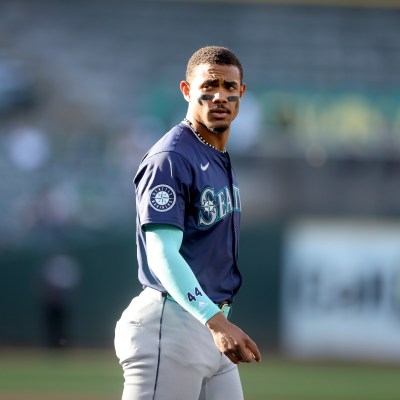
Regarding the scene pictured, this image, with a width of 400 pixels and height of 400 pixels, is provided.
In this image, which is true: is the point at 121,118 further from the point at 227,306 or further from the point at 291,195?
the point at 227,306

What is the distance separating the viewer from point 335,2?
20.3 metres

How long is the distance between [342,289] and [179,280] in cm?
1390

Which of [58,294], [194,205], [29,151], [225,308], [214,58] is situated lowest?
[225,308]

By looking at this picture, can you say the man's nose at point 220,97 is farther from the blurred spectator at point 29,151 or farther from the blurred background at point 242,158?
the blurred spectator at point 29,151

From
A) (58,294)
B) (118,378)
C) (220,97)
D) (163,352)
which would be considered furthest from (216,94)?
(58,294)

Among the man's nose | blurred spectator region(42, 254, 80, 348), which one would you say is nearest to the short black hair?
the man's nose

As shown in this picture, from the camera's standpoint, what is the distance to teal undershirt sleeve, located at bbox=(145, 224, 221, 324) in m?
3.64

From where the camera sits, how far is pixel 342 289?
56.8 feet

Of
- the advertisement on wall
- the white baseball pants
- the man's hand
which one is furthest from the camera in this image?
the advertisement on wall

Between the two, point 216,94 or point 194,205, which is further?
point 216,94

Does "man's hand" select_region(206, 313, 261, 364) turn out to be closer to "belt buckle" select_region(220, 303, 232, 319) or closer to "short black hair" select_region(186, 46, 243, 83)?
"belt buckle" select_region(220, 303, 232, 319)

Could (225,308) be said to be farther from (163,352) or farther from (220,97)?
(220,97)

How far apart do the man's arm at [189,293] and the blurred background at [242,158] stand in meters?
13.4

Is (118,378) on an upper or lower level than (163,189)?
lower
